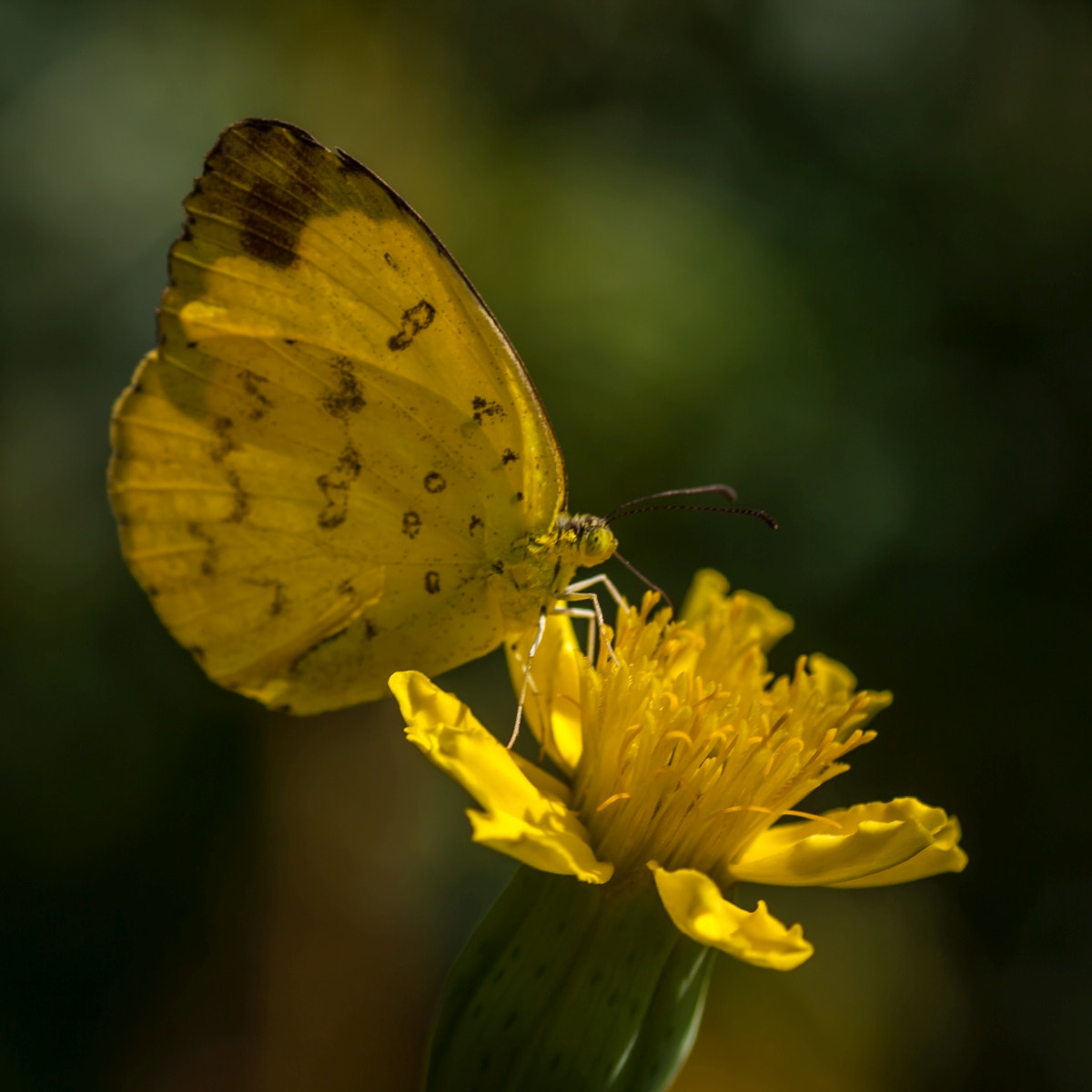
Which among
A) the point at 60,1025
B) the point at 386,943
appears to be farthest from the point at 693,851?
the point at 60,1025

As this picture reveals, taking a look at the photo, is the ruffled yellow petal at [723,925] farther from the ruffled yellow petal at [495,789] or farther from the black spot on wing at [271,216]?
the black spot on wing at [271,216]

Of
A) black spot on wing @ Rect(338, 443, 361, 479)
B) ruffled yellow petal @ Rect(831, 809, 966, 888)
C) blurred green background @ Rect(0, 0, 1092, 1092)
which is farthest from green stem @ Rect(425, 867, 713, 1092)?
blurred green background @ Rect(0, 0, 1092, 1092)

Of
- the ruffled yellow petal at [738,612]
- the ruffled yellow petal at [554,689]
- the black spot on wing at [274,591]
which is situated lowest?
the ruffled yellow petal at [554,689]

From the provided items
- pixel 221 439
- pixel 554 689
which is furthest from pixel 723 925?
pixel 221 439

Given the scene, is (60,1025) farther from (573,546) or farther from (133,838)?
(573,546)

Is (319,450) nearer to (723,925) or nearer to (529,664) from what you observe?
(529,664)

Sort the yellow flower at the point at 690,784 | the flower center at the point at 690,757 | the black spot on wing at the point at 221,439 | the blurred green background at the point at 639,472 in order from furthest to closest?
the blurred green background at the point at 639,472, the black spot on wing at the point at 221,439, the flower center at the point at 690,757, the yellow flower at the point at 690,784

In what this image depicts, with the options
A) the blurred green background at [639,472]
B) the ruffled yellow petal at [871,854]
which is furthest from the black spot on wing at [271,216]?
the blurred green background at [639,472]

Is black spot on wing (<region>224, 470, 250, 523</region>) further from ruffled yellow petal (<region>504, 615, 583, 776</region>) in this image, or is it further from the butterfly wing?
ruffled yellow petal (<region>504, 615, 583, 776</region>)
